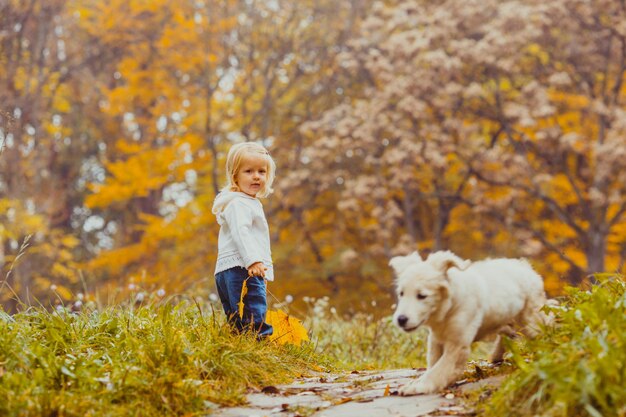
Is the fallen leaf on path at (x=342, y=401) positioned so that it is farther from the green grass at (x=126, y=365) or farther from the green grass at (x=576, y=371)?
the green grass at (x=576, y=371)

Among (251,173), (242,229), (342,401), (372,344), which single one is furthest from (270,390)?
(372,344)

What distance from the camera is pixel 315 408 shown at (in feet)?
13.5

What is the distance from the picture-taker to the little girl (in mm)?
5355

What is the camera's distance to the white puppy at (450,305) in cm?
393

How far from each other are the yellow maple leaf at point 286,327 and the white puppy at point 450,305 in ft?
6.02

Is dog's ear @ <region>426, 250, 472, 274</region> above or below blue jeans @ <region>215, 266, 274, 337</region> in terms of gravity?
above

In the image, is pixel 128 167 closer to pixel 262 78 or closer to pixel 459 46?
pixel 262 78

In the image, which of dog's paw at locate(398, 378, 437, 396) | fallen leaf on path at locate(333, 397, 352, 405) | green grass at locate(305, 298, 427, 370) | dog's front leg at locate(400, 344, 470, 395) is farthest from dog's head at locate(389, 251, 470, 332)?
green grass at locate(305, 298, 427, 370)

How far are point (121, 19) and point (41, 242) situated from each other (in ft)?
22.3

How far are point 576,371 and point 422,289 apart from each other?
923 mm

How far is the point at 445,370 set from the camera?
4082mm

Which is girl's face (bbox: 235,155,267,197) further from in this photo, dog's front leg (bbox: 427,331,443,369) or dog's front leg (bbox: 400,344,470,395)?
dog's front leg (bbox: 400,344,470,395)

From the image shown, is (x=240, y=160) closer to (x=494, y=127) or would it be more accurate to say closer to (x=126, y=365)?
(x=126, y=365)

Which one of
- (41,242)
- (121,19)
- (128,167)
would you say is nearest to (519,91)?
(128,167)
